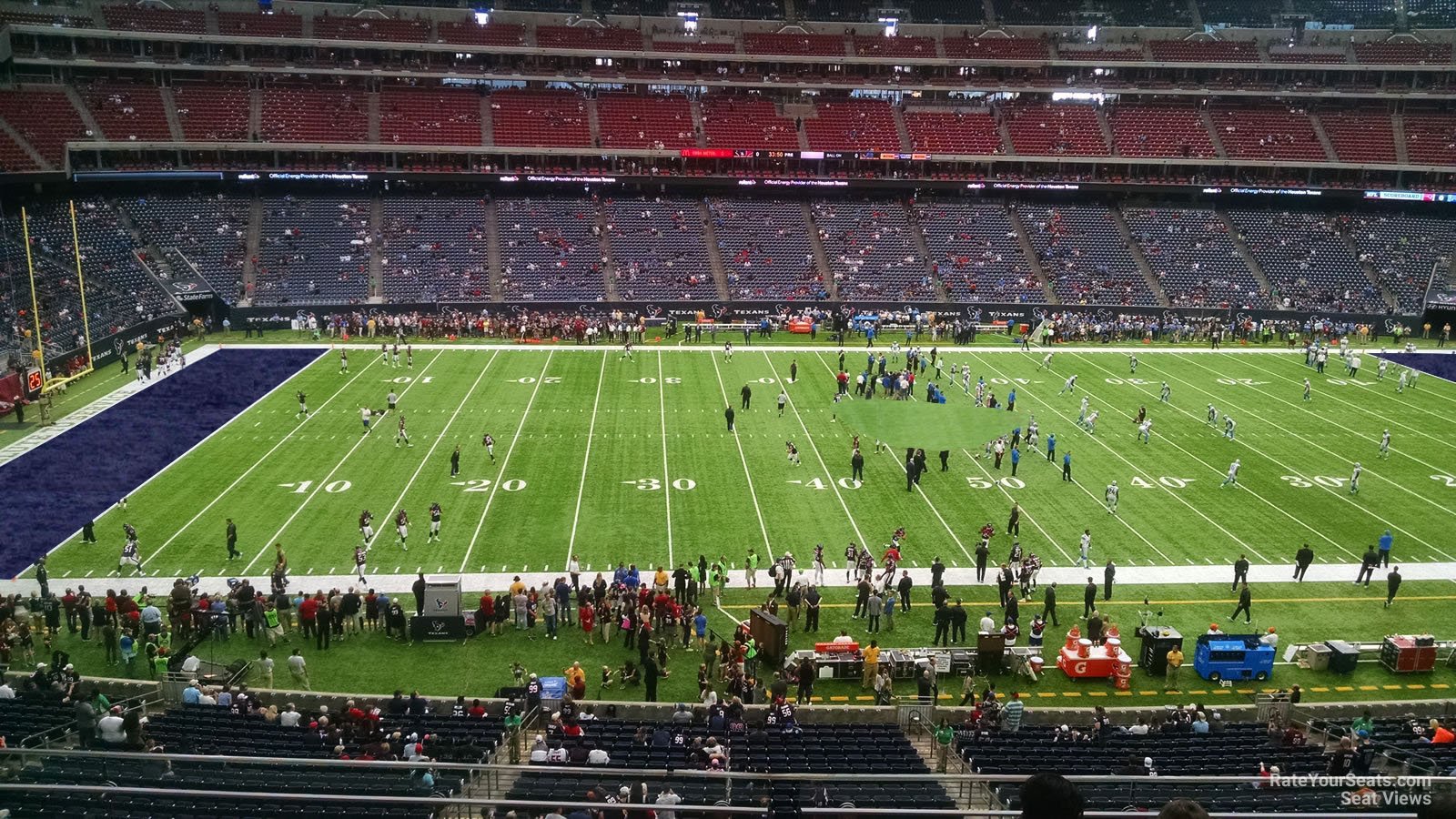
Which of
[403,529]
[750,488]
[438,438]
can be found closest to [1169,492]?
[750,488]

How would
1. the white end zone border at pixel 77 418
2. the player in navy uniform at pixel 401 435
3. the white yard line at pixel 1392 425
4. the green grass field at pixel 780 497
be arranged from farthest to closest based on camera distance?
the white yard line at pixel 1392 425 < the player in navy uniform at pixel 401 435 < the white end zone border at pixel 77 418 < the green grass field at pixel 780 497

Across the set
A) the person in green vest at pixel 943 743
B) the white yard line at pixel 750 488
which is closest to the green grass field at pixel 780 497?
the white yard line at pixel 750 488

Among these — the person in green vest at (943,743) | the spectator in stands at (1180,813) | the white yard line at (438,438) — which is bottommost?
the person in green vest at (943,743)

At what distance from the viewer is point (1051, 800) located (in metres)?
4.52

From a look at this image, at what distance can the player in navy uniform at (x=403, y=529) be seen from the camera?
27.1 metres

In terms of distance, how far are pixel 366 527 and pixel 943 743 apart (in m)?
15.6

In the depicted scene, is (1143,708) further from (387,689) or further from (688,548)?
(387,689)

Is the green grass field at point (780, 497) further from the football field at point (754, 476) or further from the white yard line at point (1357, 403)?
the white yard line at point (1357, 403)

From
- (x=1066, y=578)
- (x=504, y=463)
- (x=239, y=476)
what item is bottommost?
(x=1066, y=578)

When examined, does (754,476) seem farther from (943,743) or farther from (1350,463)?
(1350,463)

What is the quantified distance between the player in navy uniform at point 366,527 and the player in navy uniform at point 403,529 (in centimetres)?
68

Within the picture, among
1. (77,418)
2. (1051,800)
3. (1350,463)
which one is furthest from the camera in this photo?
(77,418)

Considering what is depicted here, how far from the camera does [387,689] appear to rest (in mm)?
20531

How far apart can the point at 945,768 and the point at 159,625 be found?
16.0 metres
